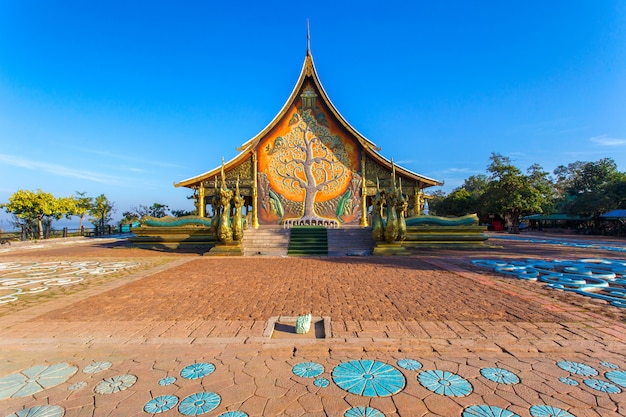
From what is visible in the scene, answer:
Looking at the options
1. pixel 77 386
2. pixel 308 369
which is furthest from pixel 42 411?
pixel 308 369

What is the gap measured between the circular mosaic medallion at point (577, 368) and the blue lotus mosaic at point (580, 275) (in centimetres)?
293

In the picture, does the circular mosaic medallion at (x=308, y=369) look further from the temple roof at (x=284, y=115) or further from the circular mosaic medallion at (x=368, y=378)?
the temple roof at (x=284, y=115)

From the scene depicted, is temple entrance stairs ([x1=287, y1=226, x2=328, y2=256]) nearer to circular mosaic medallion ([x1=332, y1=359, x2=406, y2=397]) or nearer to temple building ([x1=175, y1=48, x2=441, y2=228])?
temple building ([x1=175, y1=48, x2=441, y2=228])

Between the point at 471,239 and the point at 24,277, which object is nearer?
the point at 24,277

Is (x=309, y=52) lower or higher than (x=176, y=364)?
higher

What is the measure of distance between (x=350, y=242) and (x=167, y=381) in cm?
1231

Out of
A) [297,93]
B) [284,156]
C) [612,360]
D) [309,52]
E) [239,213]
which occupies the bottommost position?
[612,360]

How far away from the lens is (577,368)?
10.1 feet

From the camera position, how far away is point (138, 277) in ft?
26.1

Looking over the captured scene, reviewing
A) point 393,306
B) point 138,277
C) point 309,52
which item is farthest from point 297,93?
point 393,306

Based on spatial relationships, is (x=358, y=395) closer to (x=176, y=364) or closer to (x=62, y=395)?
(x=176, y=364)

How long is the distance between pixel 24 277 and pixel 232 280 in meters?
5.21

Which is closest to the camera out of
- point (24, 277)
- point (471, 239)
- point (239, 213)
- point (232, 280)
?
point (232, 280)

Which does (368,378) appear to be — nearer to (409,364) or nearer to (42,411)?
(409,364)
